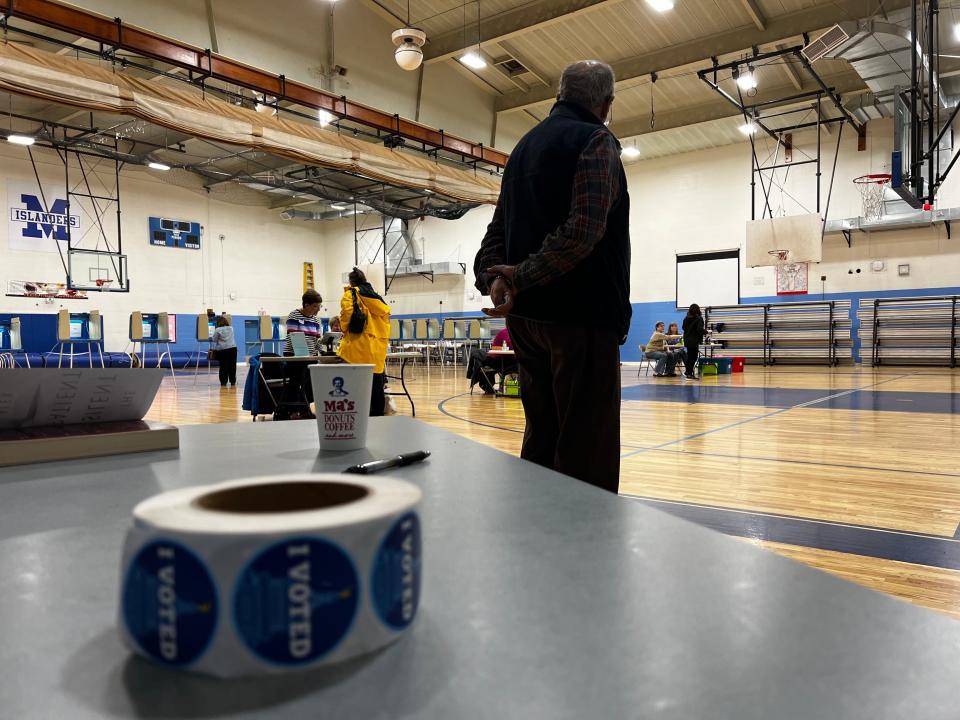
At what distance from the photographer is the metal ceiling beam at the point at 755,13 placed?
9095 mm

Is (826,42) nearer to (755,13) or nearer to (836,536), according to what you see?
(755,13)

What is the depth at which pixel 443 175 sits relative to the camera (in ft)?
33.3

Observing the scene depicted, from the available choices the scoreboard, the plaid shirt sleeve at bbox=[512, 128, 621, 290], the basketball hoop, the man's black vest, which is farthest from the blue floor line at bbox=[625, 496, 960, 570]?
the scoreboard

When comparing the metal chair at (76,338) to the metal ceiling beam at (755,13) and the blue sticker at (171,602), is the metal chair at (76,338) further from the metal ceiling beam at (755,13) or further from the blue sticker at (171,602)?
the blue sticker at (171,602)

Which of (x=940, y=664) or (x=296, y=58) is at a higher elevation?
(x=296, y=58)

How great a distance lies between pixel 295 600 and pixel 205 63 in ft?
30.4

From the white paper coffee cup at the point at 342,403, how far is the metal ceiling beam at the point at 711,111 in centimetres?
1178

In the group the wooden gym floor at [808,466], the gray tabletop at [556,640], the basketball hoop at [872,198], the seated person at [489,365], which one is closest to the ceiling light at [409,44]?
the seated person at [489,365]

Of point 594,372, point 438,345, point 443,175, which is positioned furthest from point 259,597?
point 438,345

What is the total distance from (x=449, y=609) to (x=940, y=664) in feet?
0.75

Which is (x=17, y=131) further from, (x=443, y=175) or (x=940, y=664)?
(x=940, y=664)

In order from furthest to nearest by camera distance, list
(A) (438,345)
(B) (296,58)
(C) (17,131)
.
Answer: (A) (438,345) → (C) (17,131) → (B) (296,58)

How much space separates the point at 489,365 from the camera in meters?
7.91

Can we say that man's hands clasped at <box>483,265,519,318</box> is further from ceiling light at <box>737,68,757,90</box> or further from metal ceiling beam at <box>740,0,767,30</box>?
ceiling light at <box>737,68,757,90</box>
